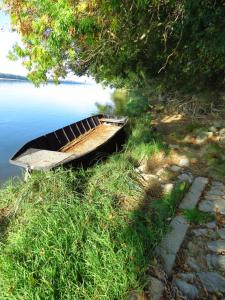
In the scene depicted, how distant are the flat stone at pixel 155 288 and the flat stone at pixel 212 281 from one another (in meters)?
0.56

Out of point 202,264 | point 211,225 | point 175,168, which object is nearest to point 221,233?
point 211,225

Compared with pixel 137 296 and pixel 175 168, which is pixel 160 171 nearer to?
pixel 175 168

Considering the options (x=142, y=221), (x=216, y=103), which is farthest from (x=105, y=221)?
(x=216, y=103)

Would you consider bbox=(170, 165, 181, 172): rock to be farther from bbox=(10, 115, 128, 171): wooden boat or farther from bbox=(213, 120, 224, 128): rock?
bbox=(213, 120, 224, 128): rock

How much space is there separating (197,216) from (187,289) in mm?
1510

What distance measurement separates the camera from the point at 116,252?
3.61 meters

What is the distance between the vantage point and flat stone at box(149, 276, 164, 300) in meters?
3.10

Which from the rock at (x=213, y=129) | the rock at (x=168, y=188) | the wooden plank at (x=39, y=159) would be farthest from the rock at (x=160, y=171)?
the rock at (x=213, y=129)

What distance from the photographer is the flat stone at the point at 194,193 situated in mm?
4930

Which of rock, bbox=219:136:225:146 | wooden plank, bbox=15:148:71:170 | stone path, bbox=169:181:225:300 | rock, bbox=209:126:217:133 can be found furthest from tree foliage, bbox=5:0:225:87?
stone path, bbox=169:181:225:300

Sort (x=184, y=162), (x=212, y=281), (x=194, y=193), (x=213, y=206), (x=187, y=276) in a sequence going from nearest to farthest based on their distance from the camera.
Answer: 1. (x=212, y=281)
2. (x=187, y=276)
3. (x=213, y=206)
4. (x=194, y=193)
5. (x=184, y=162)

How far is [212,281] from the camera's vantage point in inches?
131

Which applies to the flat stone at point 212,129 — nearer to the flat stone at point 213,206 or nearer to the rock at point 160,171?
the rock at point 160,171

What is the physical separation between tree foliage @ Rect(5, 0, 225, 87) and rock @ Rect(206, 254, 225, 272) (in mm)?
3784
